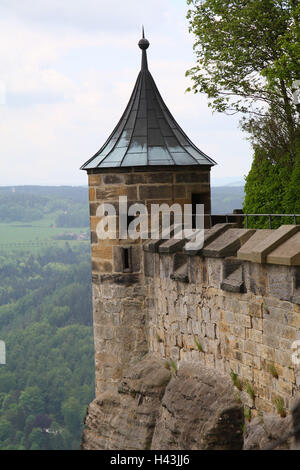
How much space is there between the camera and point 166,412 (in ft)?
34.2

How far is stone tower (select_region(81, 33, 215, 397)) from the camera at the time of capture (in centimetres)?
1180

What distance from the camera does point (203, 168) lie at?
1216 cm

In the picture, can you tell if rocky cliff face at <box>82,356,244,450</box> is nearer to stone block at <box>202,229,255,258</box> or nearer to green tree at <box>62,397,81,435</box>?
stone block at <box>202,229,255,258</box>

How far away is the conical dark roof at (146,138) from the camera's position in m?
11.9

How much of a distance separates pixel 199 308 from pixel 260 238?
1.76m

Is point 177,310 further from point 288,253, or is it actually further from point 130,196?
point 288,253

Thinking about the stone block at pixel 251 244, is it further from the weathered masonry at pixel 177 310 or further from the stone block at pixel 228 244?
the stone block at pixel 228 244

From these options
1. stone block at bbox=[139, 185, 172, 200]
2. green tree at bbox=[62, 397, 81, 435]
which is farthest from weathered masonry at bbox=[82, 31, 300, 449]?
green tree at bbox=[62, 397, 81, 435]

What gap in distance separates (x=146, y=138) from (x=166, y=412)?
418 centimetres

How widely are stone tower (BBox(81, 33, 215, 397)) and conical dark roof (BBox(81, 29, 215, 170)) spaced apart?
0.01m

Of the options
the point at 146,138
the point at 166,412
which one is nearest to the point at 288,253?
the point at 166,412

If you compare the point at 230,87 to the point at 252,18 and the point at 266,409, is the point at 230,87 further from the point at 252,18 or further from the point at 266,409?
the point at 266,409

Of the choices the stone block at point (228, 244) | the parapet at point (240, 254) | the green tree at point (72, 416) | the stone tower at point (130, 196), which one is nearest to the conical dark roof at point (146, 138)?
the stone tower at point (130, 196)

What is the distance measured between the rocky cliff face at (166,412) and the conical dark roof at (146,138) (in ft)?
9.64
